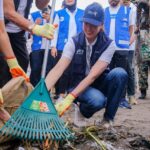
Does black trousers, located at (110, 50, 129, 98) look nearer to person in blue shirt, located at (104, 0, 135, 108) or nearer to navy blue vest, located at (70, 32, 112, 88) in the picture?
person in blue shirt, located at (104, 0, 135, 108)

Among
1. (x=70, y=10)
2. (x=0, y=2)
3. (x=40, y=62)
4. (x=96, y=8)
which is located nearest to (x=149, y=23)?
(x=70, y=10)

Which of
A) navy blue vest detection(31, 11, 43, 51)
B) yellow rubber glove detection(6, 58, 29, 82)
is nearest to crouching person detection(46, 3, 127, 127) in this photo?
yellow rubber glove detection(6, 58, 29, 82)

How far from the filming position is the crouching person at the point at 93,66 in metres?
4.62

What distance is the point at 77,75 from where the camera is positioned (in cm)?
489

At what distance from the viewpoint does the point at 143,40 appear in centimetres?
820

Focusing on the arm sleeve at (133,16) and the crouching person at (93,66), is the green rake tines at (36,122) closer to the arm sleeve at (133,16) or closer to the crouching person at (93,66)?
the crouching person at (93,66)

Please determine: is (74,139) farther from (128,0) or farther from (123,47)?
(128,0)

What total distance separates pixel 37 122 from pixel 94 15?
1530mm

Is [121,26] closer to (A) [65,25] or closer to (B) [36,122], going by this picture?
(A) [65,25]

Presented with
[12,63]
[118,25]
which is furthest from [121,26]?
[12,63]

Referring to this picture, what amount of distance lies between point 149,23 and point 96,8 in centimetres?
362

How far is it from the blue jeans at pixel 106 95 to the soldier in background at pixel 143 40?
3.46m

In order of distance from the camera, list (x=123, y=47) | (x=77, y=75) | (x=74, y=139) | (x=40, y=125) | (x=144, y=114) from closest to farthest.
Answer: (x=40, y=125) → (x=74, y=139) → (x=77, y=75) → (x=144, y=114) → (x=123, y=47)

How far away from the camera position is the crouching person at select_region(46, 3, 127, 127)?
182 inches
